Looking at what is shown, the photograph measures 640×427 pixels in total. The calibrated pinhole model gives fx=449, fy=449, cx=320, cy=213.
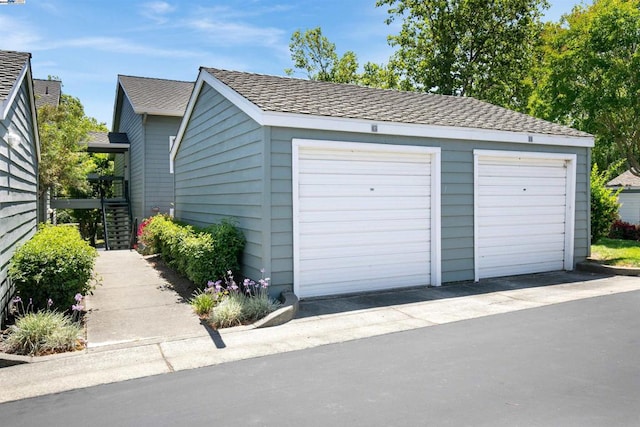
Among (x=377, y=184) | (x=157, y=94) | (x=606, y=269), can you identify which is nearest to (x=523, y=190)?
(x=606, y=269)

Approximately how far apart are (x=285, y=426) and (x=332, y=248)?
429cm

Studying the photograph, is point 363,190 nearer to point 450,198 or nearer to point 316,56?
point 450,198

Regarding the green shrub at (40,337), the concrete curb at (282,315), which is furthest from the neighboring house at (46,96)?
the concrete curb at (282,315)

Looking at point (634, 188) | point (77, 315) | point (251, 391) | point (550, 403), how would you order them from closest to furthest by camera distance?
point (550, 403)
point (251, 391)
point (77, 315)
point (634, 188)

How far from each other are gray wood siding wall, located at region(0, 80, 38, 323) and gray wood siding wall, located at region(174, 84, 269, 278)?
3.26 metres

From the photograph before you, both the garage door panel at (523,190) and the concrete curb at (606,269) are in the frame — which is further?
the concrete curb at (606,269)

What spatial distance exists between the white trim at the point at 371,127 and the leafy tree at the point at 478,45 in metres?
14.9

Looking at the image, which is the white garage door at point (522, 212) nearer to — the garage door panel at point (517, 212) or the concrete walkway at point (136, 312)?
the garage door panel at point (517, 212)

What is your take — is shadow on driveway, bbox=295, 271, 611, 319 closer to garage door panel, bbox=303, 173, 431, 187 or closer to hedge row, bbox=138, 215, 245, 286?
hedge row, bbox=138, 215, 245, 286

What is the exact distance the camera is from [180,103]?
16453 millimetres

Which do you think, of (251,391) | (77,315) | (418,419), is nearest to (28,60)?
(77,315)

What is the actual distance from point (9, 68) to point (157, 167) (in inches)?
368

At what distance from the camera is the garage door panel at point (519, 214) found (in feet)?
29.3

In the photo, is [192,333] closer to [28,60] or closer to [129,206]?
[28,60]
